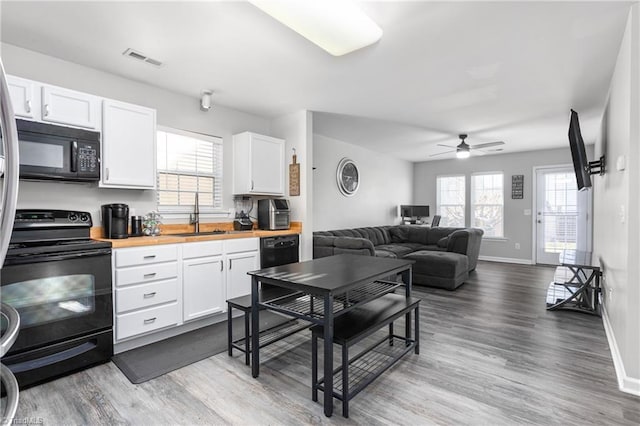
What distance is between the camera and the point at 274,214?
3.99 meters

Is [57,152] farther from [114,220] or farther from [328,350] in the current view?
[328,350]

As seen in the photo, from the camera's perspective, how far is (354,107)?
4.11 m

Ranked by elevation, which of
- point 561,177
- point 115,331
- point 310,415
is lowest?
point 310,415

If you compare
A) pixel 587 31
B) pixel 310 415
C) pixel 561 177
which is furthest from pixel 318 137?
pixel 561 177

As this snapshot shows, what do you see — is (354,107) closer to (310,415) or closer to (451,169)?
(310,415)

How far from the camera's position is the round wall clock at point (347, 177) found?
20.1 feet

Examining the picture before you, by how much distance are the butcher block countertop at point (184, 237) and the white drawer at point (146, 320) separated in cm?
58

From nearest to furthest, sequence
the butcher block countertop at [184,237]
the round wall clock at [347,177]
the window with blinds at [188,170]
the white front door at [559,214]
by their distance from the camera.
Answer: the butcher block countertop at [184,237], the window with blinds at [188,170], the round wall clock at [347,177], the white front door at [559,214]

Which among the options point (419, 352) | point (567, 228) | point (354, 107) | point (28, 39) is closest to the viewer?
point (28, 39)

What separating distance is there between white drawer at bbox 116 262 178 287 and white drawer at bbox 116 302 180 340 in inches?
10.3

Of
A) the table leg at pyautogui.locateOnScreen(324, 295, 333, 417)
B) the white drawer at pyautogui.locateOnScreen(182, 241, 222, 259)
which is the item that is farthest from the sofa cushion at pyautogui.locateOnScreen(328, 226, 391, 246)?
the table leg at pyautogui.locateOnScreen(324, 295, 333, 417)

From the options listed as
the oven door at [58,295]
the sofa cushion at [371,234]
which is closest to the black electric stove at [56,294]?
the oven door at [58,295]

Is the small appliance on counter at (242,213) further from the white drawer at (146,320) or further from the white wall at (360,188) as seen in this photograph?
the white wall at (360,188)

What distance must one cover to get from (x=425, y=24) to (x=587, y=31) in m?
1.22
